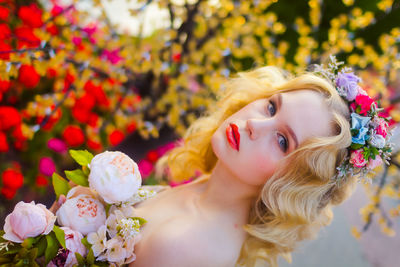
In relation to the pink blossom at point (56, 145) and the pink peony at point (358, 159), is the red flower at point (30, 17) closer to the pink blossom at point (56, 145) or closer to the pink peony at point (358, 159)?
the pink blossom at point (56, 145)

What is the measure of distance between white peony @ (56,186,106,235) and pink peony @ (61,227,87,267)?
0.12 ft

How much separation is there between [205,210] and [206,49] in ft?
4.82

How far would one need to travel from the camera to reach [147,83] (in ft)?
8.72

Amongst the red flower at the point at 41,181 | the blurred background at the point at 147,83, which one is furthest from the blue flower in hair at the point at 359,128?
the red flower at the point at 41,181

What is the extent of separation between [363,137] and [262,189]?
1.64ft

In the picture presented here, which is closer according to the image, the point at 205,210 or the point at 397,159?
the point at 205,210

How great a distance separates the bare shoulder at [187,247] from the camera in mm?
1341

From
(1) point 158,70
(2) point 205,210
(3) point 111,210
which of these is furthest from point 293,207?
(1) point 158,70

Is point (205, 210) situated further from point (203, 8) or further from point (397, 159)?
point (203, 8)

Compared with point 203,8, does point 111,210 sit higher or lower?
lower

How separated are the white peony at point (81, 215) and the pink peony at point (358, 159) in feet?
3.61

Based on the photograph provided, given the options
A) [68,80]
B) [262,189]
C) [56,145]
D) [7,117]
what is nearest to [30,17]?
[68,80]

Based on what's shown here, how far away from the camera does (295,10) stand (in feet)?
10.4

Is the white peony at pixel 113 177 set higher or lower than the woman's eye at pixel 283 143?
higher
